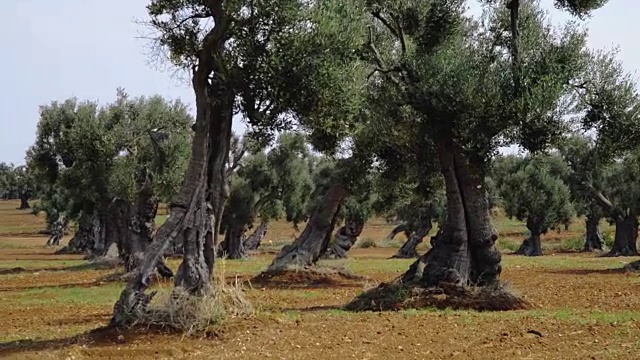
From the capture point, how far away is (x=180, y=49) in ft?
45.2

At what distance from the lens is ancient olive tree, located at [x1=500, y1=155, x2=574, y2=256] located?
4900cm

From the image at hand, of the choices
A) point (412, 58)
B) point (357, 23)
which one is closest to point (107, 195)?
point (412, 58)

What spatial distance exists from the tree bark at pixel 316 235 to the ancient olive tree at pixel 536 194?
24.7 metres

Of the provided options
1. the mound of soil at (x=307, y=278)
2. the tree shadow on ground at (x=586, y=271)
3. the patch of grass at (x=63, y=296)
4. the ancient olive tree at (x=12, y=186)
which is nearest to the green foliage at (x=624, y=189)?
the tree shadow on ground at (x=586, y=271)

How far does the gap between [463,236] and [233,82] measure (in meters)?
6.39

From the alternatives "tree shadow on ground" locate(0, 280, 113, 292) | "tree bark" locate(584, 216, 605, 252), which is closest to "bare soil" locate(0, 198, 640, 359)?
"tree shadow on ground" locate(0, 280, 113, 292)

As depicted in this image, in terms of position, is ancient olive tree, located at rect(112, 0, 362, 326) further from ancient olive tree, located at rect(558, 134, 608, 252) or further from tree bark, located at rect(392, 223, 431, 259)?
tree bark, located at rect(392, 223, 431, 259)

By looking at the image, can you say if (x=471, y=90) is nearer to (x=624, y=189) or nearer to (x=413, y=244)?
(x=624, y=189)

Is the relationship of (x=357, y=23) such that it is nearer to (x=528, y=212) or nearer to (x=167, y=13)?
(x=167, y=13)

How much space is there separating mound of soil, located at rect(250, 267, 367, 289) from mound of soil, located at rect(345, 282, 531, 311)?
798cm

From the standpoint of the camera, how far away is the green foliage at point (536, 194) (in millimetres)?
49000

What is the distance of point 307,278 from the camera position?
25344 mm

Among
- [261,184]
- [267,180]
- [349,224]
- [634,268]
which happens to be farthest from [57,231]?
[634,268]

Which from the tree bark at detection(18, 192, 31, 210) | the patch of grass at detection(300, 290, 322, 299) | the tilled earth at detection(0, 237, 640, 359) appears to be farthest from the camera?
the tree bark at detection(18, 192, 31, 210)
